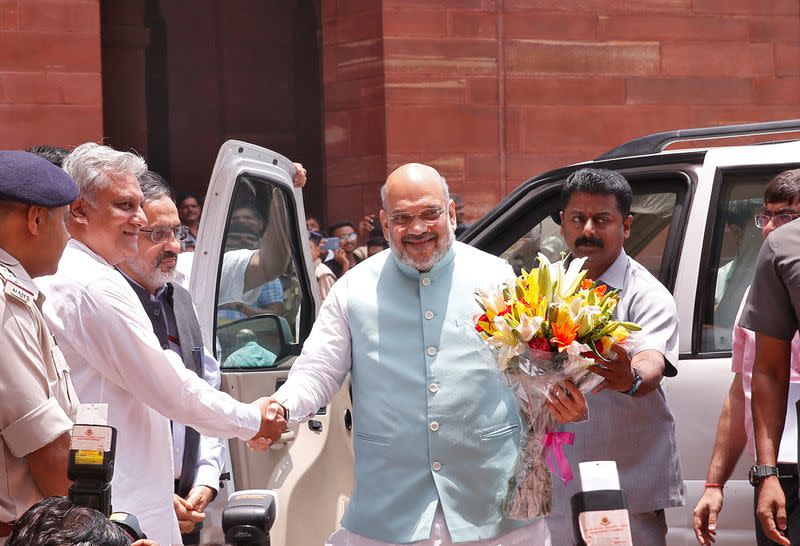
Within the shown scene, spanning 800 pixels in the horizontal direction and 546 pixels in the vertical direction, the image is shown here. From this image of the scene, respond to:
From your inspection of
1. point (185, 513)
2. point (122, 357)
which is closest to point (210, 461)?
point (185, 513)

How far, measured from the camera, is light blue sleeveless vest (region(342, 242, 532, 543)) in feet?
13.8

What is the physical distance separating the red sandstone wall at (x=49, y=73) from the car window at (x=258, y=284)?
6.47 metres

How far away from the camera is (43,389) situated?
3.39 meters

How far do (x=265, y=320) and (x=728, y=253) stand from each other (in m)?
2.17

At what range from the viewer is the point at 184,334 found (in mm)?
5031

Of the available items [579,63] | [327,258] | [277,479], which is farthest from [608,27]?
[277,479]

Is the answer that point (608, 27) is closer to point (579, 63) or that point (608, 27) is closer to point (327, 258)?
point (579, 63)

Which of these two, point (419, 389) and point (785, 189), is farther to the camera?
point (785, 189)

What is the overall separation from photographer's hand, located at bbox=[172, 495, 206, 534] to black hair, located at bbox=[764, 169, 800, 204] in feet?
7.66

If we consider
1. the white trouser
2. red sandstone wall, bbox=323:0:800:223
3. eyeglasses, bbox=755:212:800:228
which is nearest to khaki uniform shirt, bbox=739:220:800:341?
eyeglasses, bbox=755:212:800:228

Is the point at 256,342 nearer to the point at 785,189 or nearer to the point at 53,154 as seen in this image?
the point at 53,154

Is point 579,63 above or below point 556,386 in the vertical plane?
above

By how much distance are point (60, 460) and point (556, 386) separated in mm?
1511

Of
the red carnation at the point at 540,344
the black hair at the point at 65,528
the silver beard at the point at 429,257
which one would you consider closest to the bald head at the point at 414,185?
the silver beard at the point at 429,257
